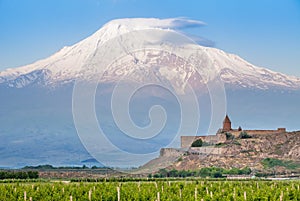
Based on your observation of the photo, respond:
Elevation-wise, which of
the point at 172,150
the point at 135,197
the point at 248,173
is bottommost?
the point at 135,197

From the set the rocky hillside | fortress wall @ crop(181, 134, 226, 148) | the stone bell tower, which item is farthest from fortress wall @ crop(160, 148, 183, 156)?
the stone bell tower

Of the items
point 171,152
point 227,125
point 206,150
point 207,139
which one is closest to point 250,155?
point 206,150

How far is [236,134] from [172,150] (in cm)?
1838

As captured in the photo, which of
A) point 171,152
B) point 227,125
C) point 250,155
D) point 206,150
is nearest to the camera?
point 250,155

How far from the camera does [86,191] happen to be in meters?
32.8

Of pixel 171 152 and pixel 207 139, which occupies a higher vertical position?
pixel 207 139

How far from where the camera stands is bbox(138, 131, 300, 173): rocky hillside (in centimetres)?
10025

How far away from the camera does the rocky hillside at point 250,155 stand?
100 meters

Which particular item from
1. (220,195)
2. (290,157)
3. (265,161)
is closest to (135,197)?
(220,195)

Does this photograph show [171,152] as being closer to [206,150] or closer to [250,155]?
[206,150]

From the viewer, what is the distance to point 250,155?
11038 cm

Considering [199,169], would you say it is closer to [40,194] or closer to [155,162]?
[155,162]

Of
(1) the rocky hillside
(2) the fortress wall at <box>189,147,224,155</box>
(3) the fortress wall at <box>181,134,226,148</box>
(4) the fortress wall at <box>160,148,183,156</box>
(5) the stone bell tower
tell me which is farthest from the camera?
(5) the stone bell tower

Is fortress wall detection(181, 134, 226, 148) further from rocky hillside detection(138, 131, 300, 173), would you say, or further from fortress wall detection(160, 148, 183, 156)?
fortress wall detection(160, 148, 183, 156)
